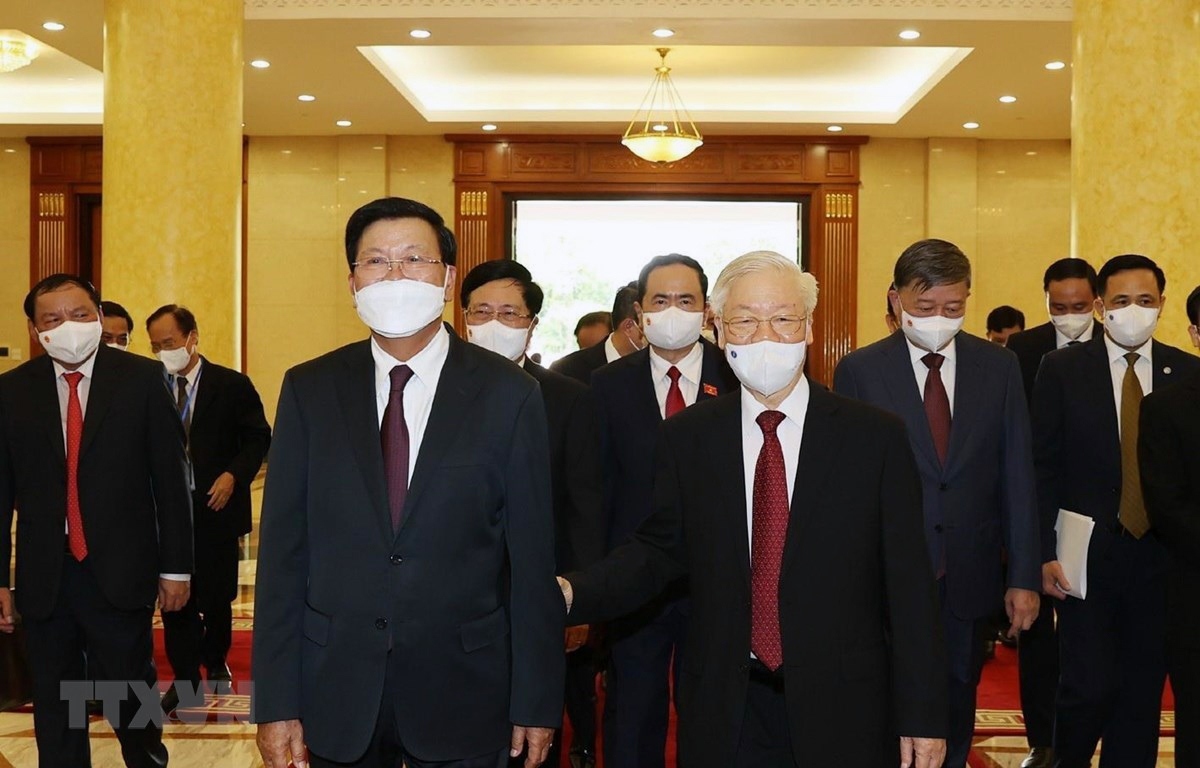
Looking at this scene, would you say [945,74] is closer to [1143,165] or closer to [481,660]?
[1143,165]

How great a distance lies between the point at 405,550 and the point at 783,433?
2.97 ft

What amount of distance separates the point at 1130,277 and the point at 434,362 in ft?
9.83

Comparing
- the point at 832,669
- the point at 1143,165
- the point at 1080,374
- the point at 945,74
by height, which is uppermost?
the point at 945,74

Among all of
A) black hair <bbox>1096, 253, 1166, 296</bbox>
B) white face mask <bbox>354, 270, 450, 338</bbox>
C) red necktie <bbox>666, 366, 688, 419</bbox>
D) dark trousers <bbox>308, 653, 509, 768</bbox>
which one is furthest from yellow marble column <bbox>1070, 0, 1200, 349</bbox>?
dark trousers <bbox>308, 653, 509, 768</bbox>

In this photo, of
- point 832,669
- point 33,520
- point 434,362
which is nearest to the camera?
point 832,669

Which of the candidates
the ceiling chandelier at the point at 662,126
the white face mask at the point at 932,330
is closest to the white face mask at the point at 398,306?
the white face mask at the point at 932,330

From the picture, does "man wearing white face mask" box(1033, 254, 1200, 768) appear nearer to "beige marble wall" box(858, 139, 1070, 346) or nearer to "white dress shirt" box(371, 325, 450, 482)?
"white dress shirt" box(371, 325, 450, 482)

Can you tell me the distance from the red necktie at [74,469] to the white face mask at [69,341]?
7cm

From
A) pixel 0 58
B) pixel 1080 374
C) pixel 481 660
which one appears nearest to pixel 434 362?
pixel 481 660

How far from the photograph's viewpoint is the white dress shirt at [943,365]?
14.0 feet

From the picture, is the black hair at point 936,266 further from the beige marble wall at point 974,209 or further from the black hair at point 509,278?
the beige marble wall at point 974,209

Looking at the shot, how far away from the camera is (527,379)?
2967 mm

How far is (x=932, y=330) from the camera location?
13.6 feet

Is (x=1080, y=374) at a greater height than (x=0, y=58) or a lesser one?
lesser
